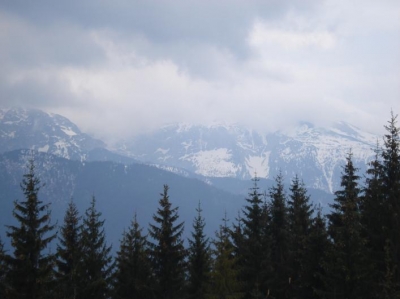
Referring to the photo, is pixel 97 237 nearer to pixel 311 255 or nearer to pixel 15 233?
pixel 15 233

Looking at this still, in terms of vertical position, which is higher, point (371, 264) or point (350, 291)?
point (371, 264)

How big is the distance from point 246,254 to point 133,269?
32.7 ft

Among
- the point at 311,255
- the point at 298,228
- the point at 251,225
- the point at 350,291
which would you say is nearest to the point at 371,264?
the point at 350,291

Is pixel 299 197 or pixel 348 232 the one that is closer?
pixel 348 232

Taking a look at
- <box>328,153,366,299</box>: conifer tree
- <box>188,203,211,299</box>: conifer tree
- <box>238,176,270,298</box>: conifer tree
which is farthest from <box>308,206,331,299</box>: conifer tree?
<box>188,203,211,299</box>: conifer tree

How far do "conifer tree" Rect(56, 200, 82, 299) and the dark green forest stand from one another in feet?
0.24

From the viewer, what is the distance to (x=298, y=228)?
110 ft

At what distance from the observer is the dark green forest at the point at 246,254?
989 inches

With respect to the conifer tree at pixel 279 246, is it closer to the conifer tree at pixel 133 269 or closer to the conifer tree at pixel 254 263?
the conifer tree at pixel 254 263

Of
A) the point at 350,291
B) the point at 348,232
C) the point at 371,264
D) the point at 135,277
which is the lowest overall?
the point at 135,277

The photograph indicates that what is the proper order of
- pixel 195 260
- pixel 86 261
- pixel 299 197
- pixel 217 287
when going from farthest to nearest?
pixel 299 197
pixel 195 260
pixel 86 261
pixel 217 287

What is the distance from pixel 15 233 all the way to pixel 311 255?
18602mm

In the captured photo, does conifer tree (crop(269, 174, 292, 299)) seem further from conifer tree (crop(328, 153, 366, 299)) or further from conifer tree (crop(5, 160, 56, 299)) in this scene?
conifer tree (crop(5, 160, 56, 299))

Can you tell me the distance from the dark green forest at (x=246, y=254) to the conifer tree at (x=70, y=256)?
75 millimetres
